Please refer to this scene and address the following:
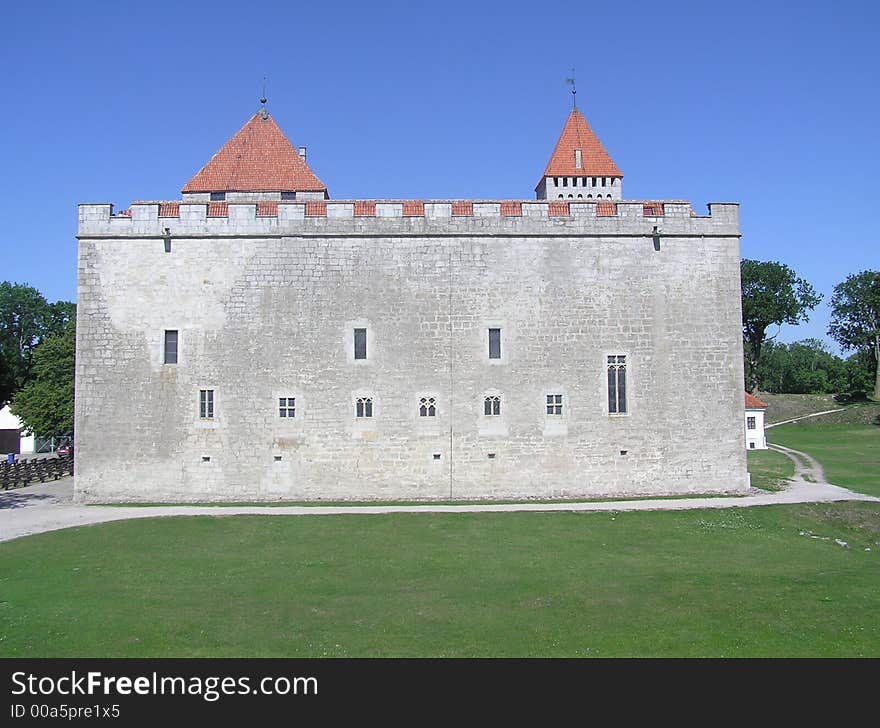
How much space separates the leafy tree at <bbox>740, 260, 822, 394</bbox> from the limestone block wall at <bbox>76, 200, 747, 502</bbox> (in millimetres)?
47805

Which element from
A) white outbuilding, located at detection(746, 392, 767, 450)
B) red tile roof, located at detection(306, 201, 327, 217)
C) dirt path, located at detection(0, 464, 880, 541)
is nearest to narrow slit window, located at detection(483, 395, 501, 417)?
dirt path, located at detection(0, 464, 880, 541)

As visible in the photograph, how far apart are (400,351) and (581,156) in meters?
21.9

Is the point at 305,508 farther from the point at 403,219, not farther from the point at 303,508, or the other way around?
the point at 403,219

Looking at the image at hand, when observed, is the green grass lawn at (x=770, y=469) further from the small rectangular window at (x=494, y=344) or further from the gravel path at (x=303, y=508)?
the small rectangular window at (x=494, y=344)

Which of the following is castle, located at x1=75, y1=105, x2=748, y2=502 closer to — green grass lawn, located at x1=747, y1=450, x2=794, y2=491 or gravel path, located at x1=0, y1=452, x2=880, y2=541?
gravel path, located at x1=0, y1=452, x2=880, y2=541

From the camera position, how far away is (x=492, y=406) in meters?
24.8

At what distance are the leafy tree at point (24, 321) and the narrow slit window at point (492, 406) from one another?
2201 inches

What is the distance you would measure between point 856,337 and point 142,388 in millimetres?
74516

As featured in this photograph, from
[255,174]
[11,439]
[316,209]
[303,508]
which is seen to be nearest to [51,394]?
[255,174]

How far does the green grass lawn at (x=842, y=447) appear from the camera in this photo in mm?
29528

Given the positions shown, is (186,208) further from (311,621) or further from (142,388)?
(311,621)

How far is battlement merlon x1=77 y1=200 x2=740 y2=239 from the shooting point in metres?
25.0

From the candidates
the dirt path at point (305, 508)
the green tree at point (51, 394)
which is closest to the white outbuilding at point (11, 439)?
the green tree at point (51, 394)
